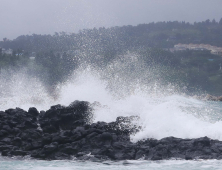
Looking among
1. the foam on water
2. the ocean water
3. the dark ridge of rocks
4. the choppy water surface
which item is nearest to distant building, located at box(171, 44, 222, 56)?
the foam on water

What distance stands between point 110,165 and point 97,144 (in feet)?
5.26

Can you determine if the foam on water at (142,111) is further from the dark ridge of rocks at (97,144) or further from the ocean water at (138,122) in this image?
the dark ridge of rocks at (97,144)

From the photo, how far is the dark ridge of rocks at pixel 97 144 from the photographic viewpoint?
1132 cm

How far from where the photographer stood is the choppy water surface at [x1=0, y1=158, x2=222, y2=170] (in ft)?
33.6

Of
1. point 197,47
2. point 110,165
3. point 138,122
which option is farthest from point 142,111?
point 197,47

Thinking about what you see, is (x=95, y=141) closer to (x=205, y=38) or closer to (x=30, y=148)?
(x=30, y=148)

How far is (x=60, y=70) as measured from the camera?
259ft

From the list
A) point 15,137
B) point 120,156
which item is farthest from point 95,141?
point 15,137

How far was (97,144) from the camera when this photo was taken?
1212 cm

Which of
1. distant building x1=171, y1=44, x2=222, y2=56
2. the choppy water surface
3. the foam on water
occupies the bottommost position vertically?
the choppy water surface

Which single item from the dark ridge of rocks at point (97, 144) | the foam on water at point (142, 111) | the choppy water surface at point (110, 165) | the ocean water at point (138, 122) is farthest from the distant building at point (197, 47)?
the choppy water surface at point (110, 165)

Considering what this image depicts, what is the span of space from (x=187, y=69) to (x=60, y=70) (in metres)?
50.8

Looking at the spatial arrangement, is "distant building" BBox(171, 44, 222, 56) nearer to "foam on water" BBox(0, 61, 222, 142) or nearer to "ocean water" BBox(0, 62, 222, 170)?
"foam on water" BBox(0, 61, 222, 142)

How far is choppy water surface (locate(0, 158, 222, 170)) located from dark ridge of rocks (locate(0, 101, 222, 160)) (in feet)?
1.28
